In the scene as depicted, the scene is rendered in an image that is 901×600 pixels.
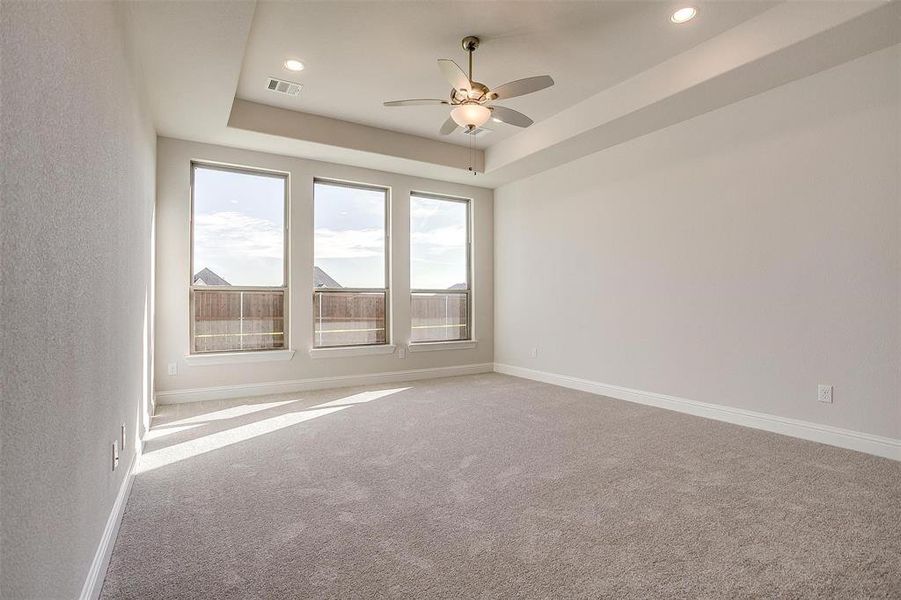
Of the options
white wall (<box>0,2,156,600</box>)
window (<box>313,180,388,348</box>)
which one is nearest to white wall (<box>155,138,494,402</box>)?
window (<box>313,180,388,348</box>)

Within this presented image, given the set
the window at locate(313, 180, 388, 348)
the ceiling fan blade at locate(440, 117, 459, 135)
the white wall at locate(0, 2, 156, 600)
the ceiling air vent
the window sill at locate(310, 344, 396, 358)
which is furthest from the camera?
the window at locate(313, 180, 388, 348)

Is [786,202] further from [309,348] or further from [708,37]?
[309,348]

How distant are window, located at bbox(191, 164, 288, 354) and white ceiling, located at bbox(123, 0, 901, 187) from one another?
513 millimetres

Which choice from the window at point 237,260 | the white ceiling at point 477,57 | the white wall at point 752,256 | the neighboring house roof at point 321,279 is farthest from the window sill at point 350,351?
the white ceiling at point 477,57

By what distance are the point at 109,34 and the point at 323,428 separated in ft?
9.42

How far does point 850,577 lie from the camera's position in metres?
1.78

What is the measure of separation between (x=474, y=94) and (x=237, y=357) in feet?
11.9

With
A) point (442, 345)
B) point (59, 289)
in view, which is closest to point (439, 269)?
point (442, 345)

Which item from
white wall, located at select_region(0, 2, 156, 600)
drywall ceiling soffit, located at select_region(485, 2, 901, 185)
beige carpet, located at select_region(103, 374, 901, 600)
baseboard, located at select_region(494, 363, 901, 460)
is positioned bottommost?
beige carpet, located at select_region(103, 374, 901, 600)

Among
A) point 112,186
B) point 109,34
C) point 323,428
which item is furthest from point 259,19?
point 323,428

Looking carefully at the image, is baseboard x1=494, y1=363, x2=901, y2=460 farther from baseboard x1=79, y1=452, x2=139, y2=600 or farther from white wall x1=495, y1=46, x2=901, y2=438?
baseboard x1=79, y1=452, x2=139, y2=600

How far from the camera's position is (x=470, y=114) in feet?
11.7

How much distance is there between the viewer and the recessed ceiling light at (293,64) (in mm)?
3773

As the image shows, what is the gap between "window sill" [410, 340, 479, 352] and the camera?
6.26 metres
